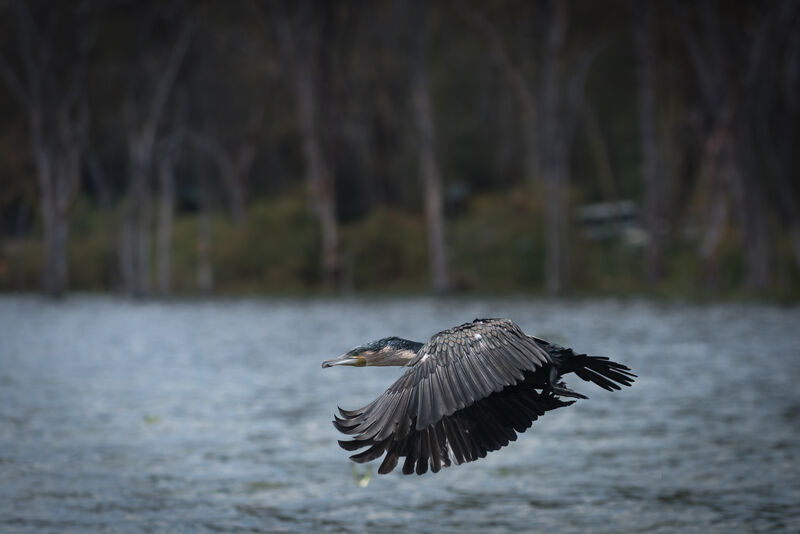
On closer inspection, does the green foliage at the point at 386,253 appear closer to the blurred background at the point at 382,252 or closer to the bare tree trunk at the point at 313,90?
the blurred background at the point at 382,252

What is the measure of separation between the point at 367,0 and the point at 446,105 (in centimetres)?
1824

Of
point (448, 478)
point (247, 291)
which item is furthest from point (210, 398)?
point (247, 291)

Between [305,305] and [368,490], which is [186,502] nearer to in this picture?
[368,490]

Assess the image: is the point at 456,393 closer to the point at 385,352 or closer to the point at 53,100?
the point at 385,352

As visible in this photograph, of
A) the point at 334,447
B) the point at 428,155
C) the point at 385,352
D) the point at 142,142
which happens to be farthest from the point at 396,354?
the point at 142,142

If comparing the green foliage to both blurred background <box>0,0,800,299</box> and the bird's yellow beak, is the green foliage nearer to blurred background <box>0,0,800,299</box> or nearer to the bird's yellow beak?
blurred background <box>0,0,800,299</box>

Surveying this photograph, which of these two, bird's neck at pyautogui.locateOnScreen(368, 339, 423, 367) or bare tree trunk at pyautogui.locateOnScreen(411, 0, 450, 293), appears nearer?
bird's neck at pyautogui.locateOnScreen(368, 339, 423, 367)

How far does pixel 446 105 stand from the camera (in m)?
79.3

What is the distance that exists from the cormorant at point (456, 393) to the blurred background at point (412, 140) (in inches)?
1503

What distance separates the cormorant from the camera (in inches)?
299

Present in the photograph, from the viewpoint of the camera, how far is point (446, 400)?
7.63 meters

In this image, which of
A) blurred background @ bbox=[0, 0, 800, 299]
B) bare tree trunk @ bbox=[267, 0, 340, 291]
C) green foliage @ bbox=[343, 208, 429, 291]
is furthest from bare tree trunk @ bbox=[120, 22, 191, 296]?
green foliage @ bbox=[343, 208, 429, 291]

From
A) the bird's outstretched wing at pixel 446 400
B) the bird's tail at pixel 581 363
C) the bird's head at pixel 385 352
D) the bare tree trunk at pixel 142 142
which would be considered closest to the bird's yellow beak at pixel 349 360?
the bird's head at pixel 385 352

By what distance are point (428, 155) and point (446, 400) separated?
49300 mm
